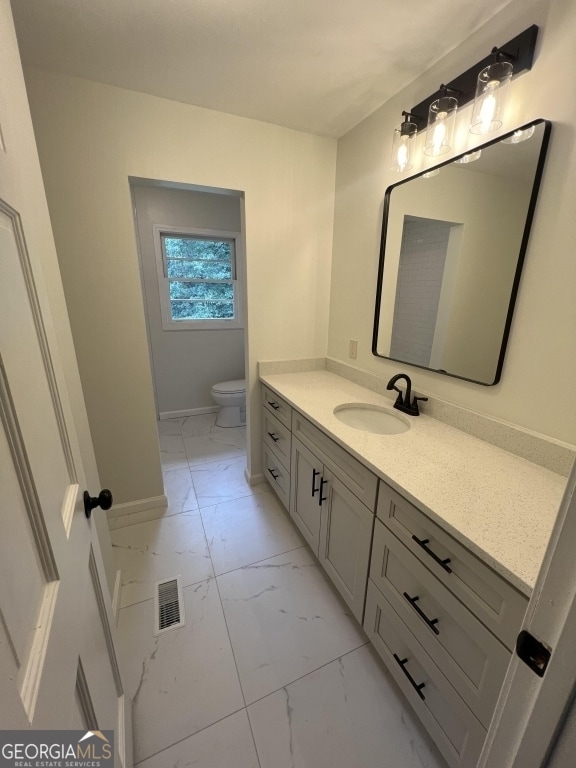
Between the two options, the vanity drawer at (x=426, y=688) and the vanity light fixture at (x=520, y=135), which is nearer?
the vanity drawer at (x=426, y=688)

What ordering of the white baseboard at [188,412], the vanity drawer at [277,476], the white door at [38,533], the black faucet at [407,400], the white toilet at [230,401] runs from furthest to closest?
the white baseboard at [188,412], the white toilet at [230,401], the vanity drawer at [277,476], the black faucet at [407,400], the white door at [38,533]

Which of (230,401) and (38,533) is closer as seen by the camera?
(38,533)

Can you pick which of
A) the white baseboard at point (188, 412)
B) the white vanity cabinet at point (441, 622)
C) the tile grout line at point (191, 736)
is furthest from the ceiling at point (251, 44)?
the white baseboard at point (188, 412)

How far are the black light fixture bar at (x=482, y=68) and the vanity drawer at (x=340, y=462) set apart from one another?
4.71 feet

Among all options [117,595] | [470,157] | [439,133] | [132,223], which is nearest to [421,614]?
[117,595]

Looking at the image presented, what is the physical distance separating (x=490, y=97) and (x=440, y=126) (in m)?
0.22

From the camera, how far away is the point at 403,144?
1390 millimetres

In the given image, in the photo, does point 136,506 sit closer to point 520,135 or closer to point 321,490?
point 321,490

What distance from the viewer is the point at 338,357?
2102mm

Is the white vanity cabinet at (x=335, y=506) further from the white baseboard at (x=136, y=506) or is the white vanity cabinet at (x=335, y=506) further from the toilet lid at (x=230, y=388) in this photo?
the toilet lid at (x=230, y=388)

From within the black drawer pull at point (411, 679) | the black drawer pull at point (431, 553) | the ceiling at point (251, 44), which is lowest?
the black drawer pull at point (411, 679)

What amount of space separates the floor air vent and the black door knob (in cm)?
88

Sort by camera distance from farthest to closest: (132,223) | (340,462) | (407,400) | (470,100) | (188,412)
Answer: (188,412) < (132,223) < (407,400) < (340,462) < (470,100)

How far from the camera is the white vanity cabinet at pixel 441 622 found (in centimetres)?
74
